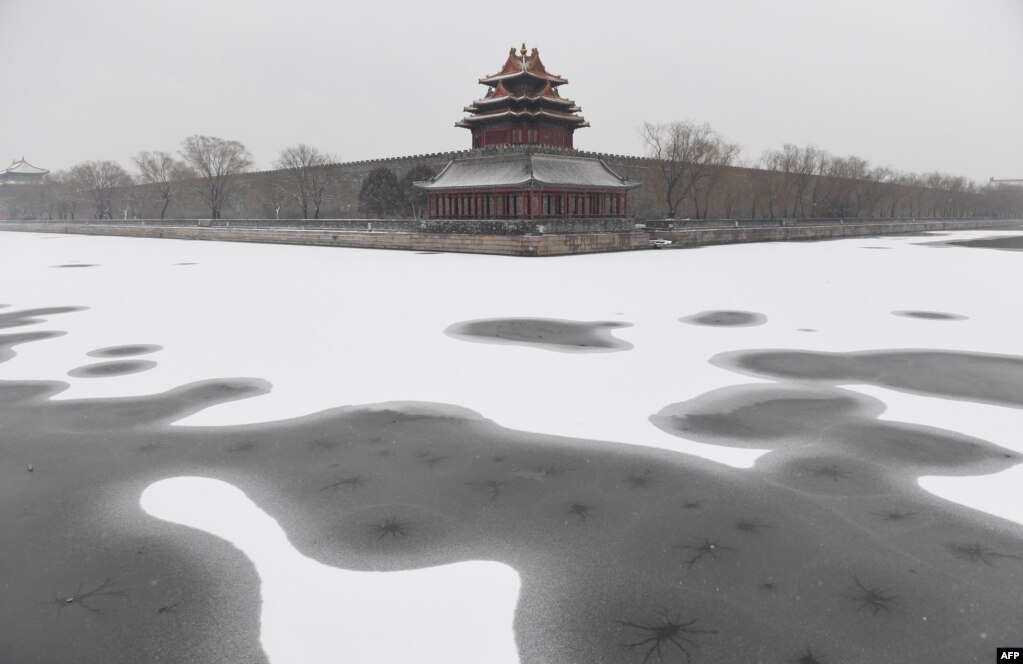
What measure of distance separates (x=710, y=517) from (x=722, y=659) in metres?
1.86

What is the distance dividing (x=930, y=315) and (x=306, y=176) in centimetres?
6156

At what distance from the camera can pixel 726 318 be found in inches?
608

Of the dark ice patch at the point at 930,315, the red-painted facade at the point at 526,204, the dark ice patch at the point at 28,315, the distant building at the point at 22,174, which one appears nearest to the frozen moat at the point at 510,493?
the dark ice patch at the point at 28,315

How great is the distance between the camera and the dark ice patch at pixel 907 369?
9500mm

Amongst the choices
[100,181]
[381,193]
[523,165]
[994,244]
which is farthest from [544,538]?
[100,181]

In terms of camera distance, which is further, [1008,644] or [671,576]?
[671,576]

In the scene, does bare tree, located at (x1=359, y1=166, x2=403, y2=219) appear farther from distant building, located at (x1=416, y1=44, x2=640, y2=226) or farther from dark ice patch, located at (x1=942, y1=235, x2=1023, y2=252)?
dark ice patch, located at (x1=942, y1=235, x2=1023, y2=252)

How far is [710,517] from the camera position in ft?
18.2

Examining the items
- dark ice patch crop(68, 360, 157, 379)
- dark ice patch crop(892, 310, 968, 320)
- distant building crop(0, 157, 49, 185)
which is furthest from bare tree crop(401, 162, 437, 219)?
distant building crop(0, 157, 49, 185)

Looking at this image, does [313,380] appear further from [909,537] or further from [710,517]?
[909,537]

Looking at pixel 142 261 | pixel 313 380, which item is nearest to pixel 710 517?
pixel 313 380

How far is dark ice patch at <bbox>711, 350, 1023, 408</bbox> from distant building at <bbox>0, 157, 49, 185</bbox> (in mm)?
129168

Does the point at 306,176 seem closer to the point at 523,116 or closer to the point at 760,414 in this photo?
the point at 523,116

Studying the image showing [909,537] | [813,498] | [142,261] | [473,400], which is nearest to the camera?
[909,537]
